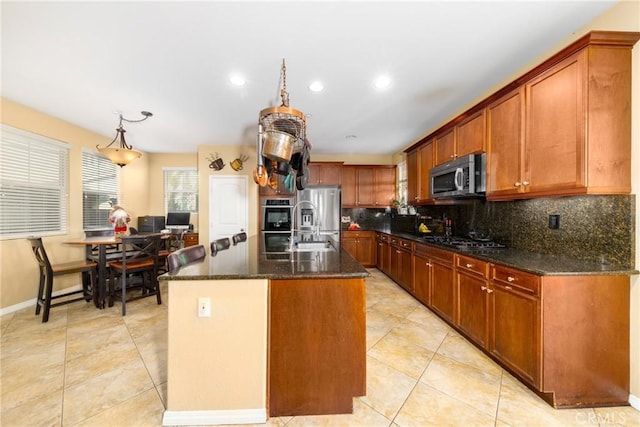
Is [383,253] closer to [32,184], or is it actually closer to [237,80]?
[237,80]

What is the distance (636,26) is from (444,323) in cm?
272

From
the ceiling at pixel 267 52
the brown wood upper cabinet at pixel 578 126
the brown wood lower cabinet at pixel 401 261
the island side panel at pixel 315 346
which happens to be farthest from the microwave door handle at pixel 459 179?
the island side panel at pixel 315 346

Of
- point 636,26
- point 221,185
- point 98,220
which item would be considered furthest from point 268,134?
point 98,220

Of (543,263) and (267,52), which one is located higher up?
(267,52)

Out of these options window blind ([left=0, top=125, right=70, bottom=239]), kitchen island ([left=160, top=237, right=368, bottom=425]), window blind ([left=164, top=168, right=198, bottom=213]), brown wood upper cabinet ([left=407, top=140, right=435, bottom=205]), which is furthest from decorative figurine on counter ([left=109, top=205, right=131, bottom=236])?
brown wood upper cabinet ([left=407, top=140, right=435, bottom=205])

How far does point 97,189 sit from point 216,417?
4714 millimetres

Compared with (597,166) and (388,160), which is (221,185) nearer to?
(388,160)

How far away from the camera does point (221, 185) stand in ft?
16.3

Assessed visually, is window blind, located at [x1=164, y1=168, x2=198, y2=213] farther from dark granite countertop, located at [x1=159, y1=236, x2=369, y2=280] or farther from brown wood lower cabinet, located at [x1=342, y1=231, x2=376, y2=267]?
dark granite countertop, located at [x1=159, y1=236, x2=369, y2=280]

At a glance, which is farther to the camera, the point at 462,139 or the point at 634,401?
the point at 462,139

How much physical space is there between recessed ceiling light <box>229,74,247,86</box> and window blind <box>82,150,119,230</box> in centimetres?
335

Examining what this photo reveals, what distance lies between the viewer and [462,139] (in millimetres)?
2762

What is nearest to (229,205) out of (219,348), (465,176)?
(219,348)

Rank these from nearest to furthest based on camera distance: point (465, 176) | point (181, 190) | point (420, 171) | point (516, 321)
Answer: point (516, 321)
point (465, 176)
point (420, 171)
point (181, 190)
